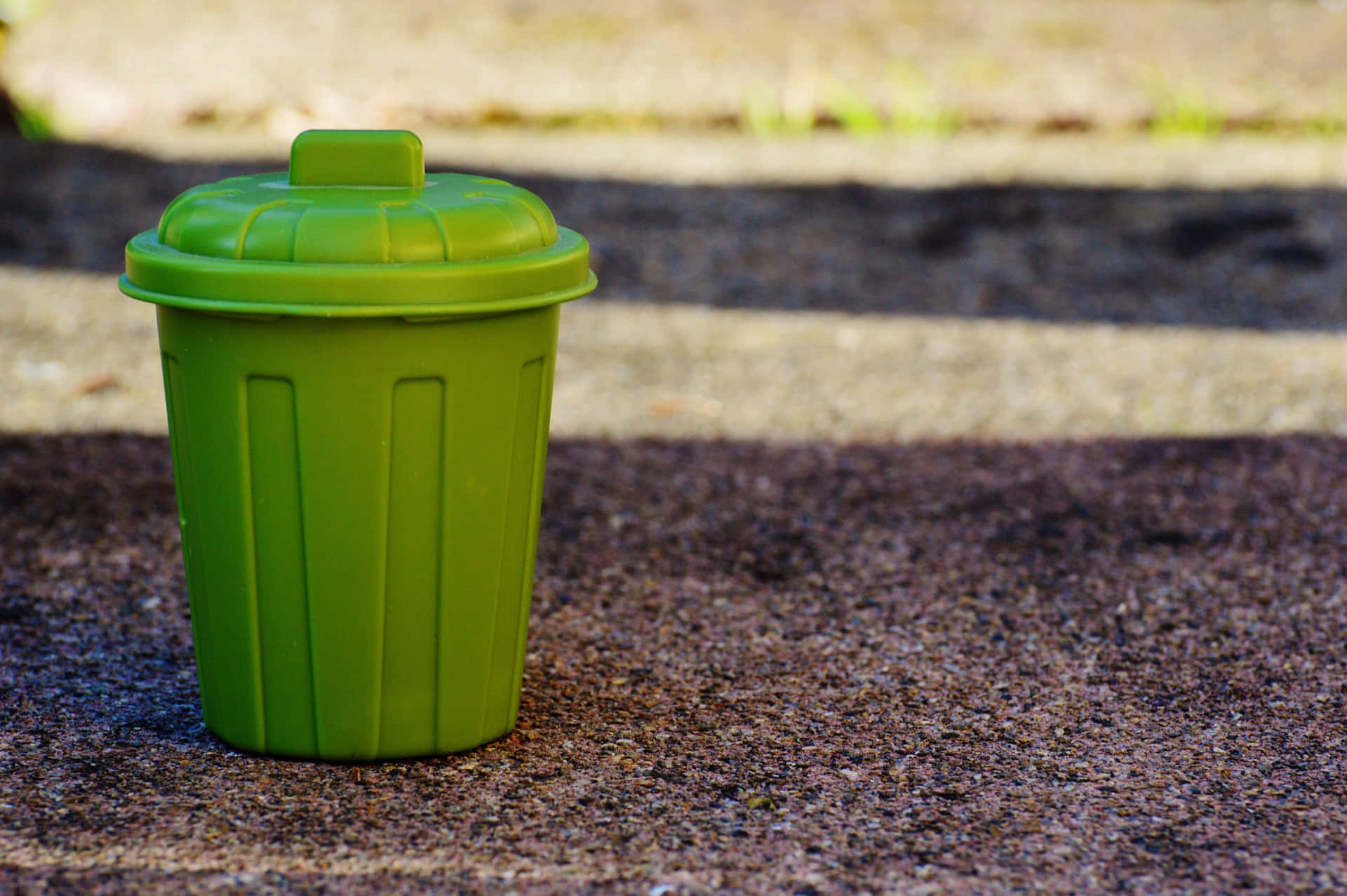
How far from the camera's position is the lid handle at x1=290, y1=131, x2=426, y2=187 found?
2.33 meters

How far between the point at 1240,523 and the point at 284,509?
2.59 m

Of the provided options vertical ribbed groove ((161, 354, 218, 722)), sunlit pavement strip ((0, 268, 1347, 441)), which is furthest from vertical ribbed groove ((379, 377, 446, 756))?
sunlit pavement strip ((0, 268, 1347, 441))

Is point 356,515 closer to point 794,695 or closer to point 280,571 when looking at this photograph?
point 280,571

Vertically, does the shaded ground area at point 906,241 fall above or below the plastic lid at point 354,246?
below

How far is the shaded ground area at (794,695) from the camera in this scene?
2.23 metres

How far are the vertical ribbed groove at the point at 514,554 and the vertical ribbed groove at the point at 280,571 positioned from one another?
325mm

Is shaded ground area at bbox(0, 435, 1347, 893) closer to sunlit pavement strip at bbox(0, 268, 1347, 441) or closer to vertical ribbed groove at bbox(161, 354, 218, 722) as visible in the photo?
vertical ribbed groove at bbox(161, 354, 218, 722)

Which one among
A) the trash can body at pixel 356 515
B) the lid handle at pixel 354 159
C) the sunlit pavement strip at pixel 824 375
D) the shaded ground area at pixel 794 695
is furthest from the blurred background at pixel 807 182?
the lid handle at pixel 354 159

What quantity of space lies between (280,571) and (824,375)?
301 centimetres

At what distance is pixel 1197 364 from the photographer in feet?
A: 16.7

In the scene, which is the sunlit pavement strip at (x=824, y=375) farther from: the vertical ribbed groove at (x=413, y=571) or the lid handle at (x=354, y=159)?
the lid handle at (x=354, y=159)

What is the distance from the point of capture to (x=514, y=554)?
2506 mm

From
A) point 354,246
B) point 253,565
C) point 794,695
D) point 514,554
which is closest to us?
point 354,246

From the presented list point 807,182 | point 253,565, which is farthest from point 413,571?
point 807,182
